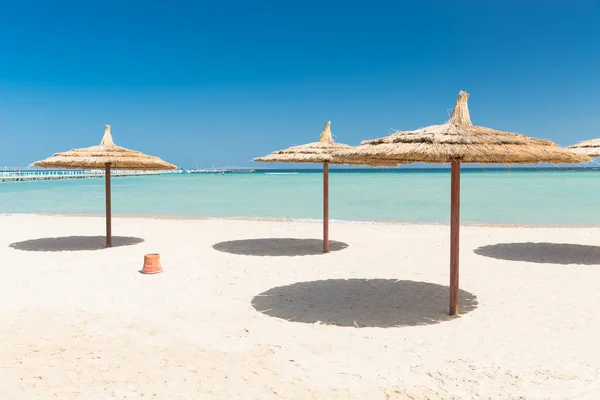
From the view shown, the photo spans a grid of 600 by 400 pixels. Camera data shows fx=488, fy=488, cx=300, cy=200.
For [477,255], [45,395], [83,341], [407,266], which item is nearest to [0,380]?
[45,395]

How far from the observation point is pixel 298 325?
4.33 metres

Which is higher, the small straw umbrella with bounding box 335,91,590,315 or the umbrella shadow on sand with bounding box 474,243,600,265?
the small straw umbrella with bounding box 335,91,590,315

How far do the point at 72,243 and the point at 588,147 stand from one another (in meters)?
8.92

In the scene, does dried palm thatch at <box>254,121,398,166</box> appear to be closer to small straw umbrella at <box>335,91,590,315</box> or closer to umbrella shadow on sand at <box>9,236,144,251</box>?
small straw umbrella at <box>335,91,590,315</box>

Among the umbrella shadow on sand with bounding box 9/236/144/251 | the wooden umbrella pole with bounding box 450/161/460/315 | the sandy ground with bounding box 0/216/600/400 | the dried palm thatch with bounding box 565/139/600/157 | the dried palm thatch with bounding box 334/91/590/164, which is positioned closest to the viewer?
the sandy ground with bounding box 0/216/600/400

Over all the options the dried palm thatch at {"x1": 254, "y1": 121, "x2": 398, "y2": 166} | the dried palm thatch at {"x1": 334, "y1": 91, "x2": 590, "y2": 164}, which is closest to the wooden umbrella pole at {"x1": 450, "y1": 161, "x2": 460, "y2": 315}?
the dried palm thatch at {"x1": 334, "y1": 91, "x2": 590, "y2": 164}

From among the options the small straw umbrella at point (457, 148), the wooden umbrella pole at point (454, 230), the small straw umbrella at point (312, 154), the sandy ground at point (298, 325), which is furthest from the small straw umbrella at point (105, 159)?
the wooden umbrella pole at point (454, 230)

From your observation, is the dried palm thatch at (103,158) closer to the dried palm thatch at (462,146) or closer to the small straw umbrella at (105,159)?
the small straw umbrella at (105,159)

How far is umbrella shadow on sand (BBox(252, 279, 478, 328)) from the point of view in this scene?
4492 mm

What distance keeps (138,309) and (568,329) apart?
3.95 m

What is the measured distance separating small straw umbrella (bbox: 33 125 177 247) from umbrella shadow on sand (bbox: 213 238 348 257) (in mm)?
1994

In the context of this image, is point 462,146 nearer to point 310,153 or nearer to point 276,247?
point 310,153

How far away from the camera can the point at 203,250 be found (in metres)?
8.34

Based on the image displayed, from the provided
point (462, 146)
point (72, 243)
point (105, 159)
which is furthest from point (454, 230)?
point (72, 243)
